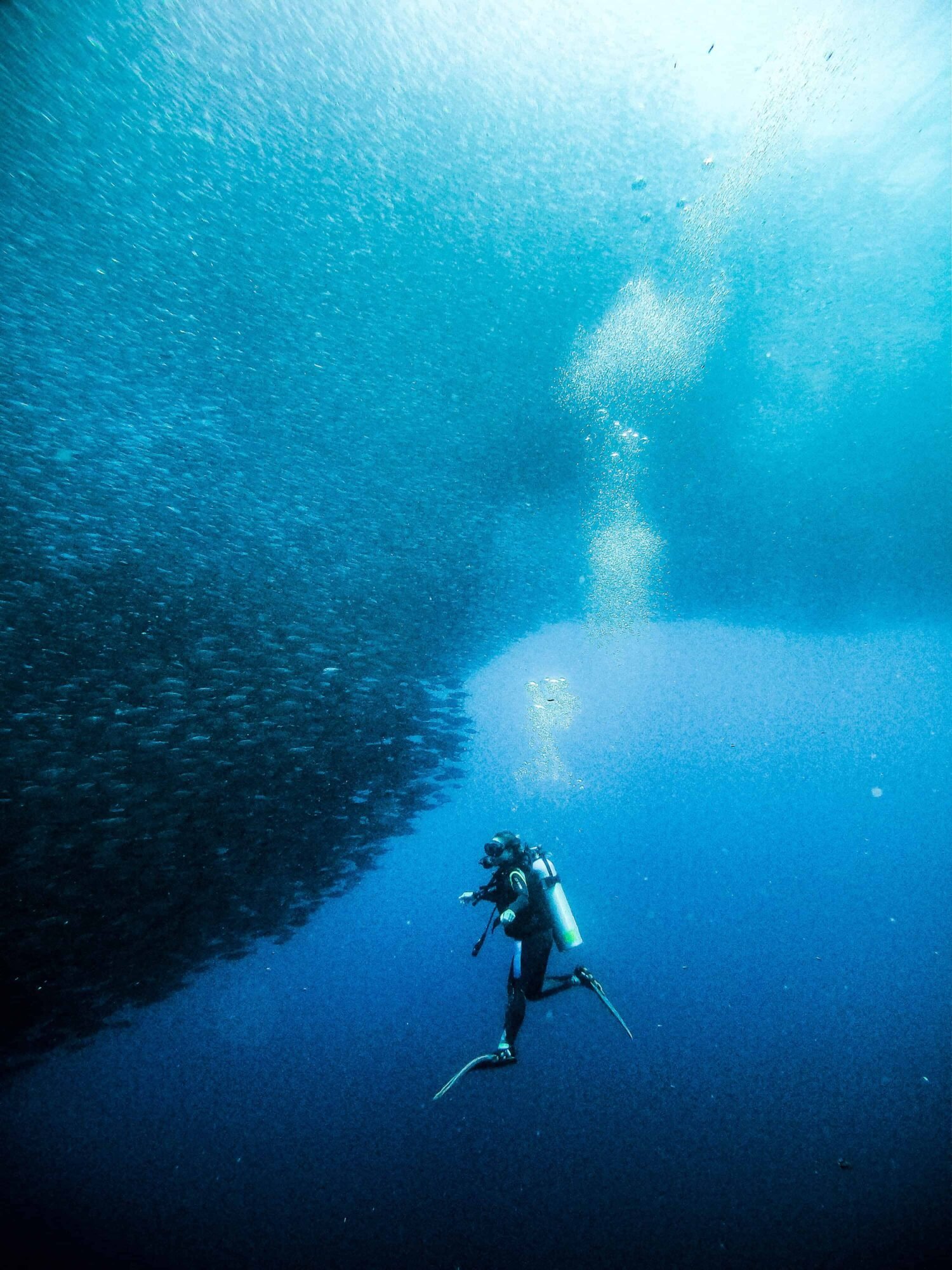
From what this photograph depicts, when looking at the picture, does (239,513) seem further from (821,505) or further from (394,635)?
(821,505)

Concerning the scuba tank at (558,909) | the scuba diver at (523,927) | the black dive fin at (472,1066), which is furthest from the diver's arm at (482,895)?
the black dive fin at (472,1066)

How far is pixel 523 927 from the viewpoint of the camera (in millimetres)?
2969

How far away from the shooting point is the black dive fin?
314 cm

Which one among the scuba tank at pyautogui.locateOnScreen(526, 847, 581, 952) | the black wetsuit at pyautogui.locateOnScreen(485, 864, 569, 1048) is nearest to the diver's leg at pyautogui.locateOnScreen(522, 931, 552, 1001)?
the black wetsuit at pyautogui.locateOnScreen(485, 864, 569, 1048)

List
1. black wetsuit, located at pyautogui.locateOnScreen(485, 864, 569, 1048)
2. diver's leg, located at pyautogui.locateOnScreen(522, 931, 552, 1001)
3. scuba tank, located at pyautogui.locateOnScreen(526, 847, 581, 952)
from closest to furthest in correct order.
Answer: black wetsuit, located at pyautogui.locateOnScreen(485, 864, 569, 1048), diver's leg, located at pyautogui.locateOnScreen(522, 931, 552, 1001), scuba tank, located at pyautogui.locateOnScreen(526, 847, 581, 952)

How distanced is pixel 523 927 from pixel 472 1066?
47.2 inches

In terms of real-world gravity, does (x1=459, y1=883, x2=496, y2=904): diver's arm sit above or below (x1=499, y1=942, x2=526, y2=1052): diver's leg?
above

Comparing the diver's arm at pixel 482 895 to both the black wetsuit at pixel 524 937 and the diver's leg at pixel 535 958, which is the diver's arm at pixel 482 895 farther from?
the diver's leg at pixel 535 958

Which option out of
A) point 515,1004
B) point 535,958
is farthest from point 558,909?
point 515,1004

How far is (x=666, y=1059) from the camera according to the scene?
3344mm

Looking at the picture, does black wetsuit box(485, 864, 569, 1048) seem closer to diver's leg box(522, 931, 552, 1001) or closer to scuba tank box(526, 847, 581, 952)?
diver's leg box(522, 931, 552, 1001)

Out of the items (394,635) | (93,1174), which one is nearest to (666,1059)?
(93,1174)

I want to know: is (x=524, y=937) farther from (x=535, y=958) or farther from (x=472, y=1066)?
(x=472, y=1066)

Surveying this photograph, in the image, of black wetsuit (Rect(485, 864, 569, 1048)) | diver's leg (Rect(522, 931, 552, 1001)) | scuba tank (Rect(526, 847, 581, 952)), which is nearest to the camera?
black wetsuit (Rect(485, 864, 569, 1048))
